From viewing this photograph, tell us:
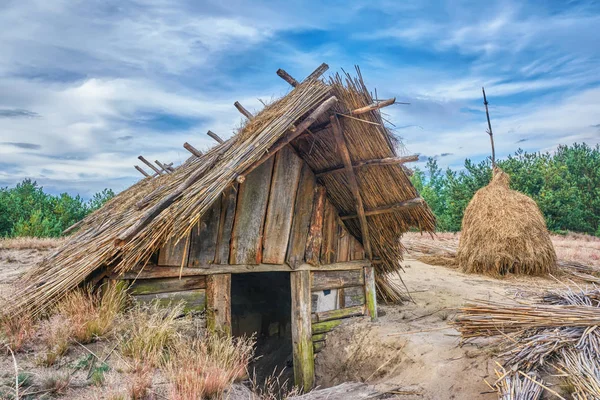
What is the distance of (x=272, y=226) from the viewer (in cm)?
536

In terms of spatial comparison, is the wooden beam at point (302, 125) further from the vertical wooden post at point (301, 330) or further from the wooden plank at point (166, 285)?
the vertical wooden post at point (301, 330)

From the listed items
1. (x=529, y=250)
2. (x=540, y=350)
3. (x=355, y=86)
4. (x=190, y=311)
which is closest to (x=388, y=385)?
(x=540, y=350)

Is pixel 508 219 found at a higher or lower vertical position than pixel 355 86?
lower

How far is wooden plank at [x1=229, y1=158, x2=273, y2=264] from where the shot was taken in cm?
505

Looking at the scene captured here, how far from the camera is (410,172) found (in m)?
5.85

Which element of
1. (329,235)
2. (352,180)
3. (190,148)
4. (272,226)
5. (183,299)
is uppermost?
(190,148)

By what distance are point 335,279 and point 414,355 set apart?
1.80m

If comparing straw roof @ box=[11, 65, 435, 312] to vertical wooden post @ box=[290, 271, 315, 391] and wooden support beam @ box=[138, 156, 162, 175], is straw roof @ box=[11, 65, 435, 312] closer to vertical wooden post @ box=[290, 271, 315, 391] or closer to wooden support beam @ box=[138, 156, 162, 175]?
vertical wooden post @ box=[290, 271, 315, 391]

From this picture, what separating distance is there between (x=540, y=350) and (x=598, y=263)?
36.1 ft

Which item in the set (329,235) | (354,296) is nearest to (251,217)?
(329,235)

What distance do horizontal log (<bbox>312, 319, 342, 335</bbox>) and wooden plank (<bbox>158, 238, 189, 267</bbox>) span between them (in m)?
2.22

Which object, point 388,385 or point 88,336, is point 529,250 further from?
point 88,336

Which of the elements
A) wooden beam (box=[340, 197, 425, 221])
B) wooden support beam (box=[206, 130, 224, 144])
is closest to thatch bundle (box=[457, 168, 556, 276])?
wooden beam (box=[340, 197, 425, 221])

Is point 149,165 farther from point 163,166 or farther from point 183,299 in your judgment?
point 183,299
